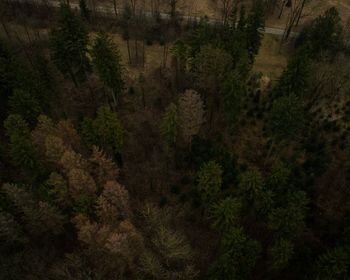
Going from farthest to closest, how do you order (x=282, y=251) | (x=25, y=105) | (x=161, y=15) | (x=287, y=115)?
1. (x=161, y=15)
2. (x=25, y=105)
3. (x=287, y=115)
4. (x=282, y=251)

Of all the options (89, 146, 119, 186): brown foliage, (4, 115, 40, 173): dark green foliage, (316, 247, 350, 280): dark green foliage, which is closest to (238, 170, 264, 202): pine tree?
(316, 247, 350, 280): dark green foliage

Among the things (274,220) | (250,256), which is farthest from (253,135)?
(250,256)

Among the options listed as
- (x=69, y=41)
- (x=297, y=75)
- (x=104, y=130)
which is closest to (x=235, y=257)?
(x=104, y=130)

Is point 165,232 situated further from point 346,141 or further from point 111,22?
point 111,22

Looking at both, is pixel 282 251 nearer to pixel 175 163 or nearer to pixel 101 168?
pixel 175 163

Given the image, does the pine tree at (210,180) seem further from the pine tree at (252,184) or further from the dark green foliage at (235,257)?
the dark green foliage at (235,257)

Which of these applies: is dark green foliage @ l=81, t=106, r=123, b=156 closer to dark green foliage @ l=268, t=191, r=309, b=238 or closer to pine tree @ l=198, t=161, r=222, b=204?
pine tree @ l=198, t=161, r=222, b=204
